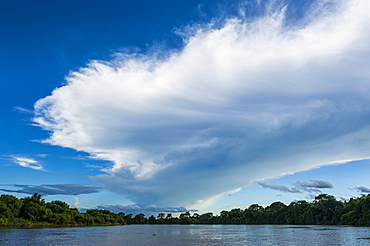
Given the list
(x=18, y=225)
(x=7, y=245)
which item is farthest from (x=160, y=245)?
(x=18, y=225)

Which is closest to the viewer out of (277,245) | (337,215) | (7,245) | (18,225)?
(7,245)

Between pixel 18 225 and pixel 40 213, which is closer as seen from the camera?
pixel 18 225

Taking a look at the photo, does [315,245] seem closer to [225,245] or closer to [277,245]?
[277,245]

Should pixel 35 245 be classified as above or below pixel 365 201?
below

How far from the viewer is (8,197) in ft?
508

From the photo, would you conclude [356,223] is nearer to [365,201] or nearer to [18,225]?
[365,201]

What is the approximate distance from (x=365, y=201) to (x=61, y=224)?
183 metres

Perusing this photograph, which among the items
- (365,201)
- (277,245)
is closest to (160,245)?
(277,245)

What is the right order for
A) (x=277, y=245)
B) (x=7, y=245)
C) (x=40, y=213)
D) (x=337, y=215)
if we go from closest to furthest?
(x=7, y=245), (x=277, y=245), (x=40, y=213), (x=337, y=215)

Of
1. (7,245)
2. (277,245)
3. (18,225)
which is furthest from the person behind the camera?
(18,225)

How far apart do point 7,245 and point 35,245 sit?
513cm

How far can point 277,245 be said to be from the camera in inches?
2539

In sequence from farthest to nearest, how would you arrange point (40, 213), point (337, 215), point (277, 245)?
point (337, 215) < point (40, 213) < point (277, 245)

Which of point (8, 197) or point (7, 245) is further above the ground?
point (8, 197)
